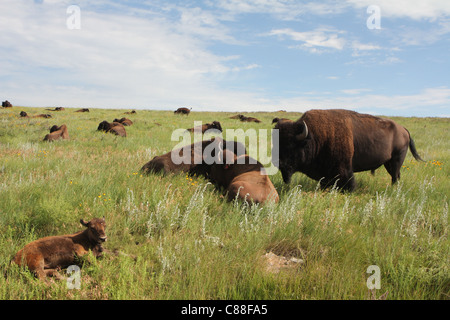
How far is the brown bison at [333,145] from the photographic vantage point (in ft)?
22.1

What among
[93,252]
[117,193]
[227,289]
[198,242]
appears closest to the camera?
[227,289]

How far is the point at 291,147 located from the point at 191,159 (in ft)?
8.65

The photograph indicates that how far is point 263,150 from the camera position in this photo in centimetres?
1251

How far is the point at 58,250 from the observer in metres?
3.30

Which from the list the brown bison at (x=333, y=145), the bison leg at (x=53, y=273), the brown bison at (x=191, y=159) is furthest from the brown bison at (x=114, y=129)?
the bison leg at (x=53, y=273)

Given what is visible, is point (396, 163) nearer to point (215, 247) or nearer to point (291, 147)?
point (291, 147)

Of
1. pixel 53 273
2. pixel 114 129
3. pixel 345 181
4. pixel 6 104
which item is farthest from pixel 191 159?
pixel 6 104

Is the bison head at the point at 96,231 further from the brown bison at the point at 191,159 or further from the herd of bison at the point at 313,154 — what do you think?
the brown bison at the point at 191,159

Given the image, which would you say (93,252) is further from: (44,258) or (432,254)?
(432,254)
